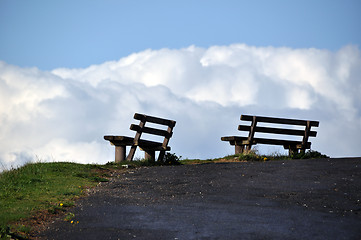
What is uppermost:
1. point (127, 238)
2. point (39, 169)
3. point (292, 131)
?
point (292, 131)

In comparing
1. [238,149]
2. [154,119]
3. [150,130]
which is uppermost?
[154,119]

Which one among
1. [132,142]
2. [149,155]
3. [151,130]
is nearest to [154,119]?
[151,130]

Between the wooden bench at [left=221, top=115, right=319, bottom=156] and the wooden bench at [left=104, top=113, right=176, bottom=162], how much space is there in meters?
3.56

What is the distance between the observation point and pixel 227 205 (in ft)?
37.7

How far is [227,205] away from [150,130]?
36.8 ft

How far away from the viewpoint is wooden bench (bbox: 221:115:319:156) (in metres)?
23.8

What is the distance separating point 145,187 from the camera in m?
14.9

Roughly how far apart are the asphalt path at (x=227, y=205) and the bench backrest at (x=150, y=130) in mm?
4051

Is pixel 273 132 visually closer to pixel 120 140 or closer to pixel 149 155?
pixel 149 155

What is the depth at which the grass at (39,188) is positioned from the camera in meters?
11.0

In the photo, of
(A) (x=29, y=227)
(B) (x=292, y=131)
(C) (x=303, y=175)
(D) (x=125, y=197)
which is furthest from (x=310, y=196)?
(B) (x=292, y=131)

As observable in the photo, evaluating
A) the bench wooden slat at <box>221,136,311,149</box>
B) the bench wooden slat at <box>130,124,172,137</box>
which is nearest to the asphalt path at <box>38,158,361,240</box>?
the bench wooden slat at <box>130,124,172,137</box>

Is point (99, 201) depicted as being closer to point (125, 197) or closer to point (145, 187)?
point (125, 197)

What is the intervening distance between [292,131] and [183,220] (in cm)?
1622
